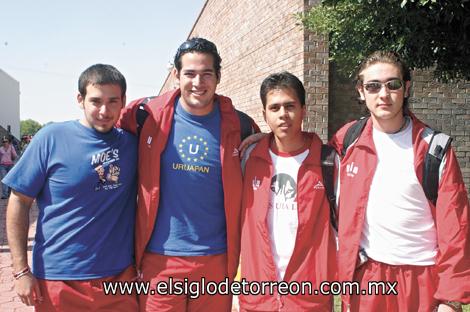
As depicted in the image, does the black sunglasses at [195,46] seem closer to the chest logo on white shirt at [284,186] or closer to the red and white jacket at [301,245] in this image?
the red and white jacket at [301,245]

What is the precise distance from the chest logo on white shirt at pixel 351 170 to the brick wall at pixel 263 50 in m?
4.91

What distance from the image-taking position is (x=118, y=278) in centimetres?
285

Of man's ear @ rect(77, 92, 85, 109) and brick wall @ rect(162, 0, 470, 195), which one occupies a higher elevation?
brick wall @ rect(162, 0, 470, 195)

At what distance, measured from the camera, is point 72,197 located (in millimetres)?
2688

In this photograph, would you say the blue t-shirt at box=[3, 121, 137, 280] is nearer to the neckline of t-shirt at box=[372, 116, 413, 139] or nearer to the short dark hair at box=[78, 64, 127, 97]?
the short dark hair at box=[78, 64, 127, 97]

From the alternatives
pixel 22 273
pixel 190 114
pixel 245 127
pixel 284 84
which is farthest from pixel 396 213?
pixel 22 273

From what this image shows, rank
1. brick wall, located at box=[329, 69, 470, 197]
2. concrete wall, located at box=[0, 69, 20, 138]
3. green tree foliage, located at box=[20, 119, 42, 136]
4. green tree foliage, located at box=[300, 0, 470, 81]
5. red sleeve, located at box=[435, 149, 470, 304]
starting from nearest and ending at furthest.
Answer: red sleeve, located at box=[435, 149, 470, 304]
green tree foliage, located at box=[300, 0, 470, 81]
brick wall, located at box=[329, 69, 470, 197]
concrete wall, located at box=[0, 69, 20, 138]
green tree foliage, located at box=[20, 119, 42, 136]

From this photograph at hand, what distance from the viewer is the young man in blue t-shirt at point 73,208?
2678 millimetres

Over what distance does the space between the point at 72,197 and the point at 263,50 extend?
308 inches

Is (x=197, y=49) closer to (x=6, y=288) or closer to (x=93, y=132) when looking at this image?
(x=93, y=132)

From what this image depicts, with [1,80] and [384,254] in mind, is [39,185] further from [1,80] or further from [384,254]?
[1,80]

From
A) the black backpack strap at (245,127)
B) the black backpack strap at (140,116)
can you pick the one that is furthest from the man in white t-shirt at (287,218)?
the black backpack strap at (140,116)

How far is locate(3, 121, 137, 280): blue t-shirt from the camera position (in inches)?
105

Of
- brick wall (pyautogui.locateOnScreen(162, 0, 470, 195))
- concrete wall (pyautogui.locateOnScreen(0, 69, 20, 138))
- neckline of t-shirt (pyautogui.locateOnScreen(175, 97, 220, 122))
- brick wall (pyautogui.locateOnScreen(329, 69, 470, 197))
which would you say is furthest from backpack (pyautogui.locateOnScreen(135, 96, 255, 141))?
concrete wall (pyautogui.locateOnScreen(0, 69, 20, 138))
